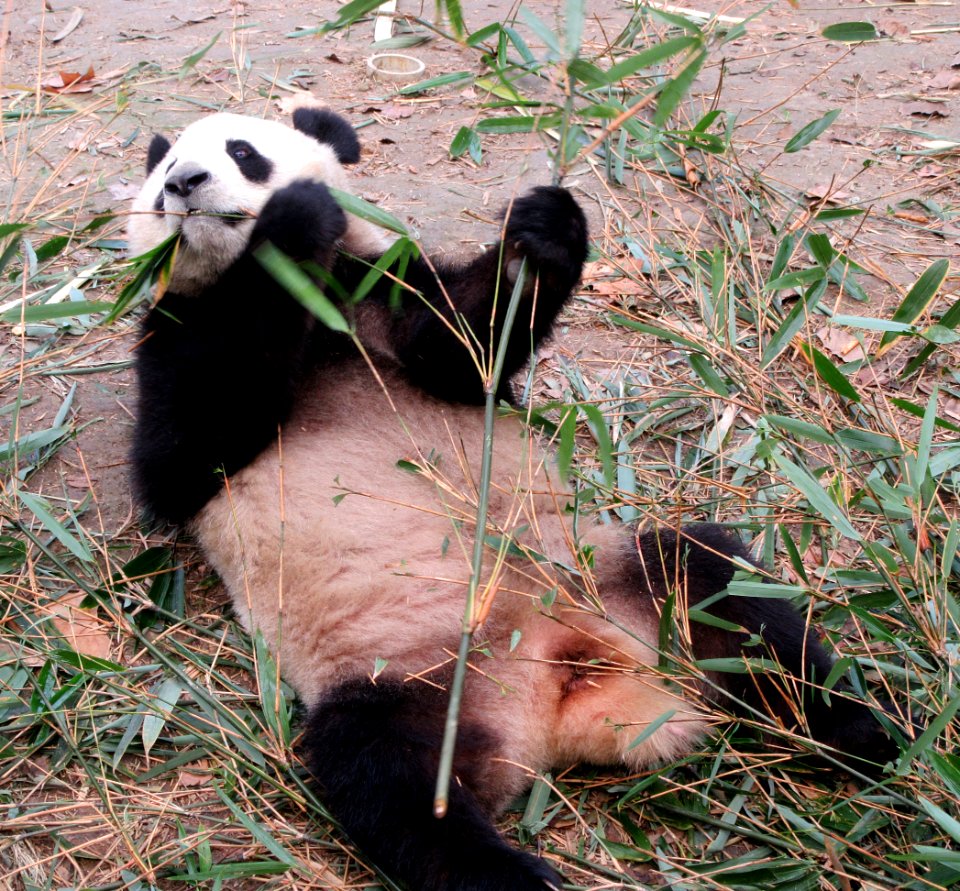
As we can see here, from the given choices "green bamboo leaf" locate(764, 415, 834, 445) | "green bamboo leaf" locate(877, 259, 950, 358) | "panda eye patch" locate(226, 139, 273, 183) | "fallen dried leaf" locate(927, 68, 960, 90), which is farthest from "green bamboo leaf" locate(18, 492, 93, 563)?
"fallen dried leaf" locate(927, 68, 960, 90)

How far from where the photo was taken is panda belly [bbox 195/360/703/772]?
2.12 metres

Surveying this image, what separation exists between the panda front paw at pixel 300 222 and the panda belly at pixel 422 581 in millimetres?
416

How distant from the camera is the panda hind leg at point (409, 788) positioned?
1.83 meters

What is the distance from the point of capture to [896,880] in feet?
5.99

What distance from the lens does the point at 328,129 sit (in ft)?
10.4

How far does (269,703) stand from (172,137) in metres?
3.05

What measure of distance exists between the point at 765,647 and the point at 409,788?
2.92 feet

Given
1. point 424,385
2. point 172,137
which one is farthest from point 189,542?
point 172,137

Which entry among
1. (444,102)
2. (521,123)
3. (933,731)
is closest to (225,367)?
(521,123)

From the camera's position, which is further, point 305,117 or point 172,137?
point 172,137

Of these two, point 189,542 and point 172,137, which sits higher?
point 172,137

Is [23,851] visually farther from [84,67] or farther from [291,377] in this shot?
[84,67]

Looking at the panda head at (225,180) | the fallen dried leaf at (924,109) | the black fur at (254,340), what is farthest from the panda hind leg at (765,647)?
the fallen dried leaf at (924,109)

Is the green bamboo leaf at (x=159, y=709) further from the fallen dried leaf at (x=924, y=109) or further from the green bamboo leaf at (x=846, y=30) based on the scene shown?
the fallen dried leaf at (x=924, y=109)
